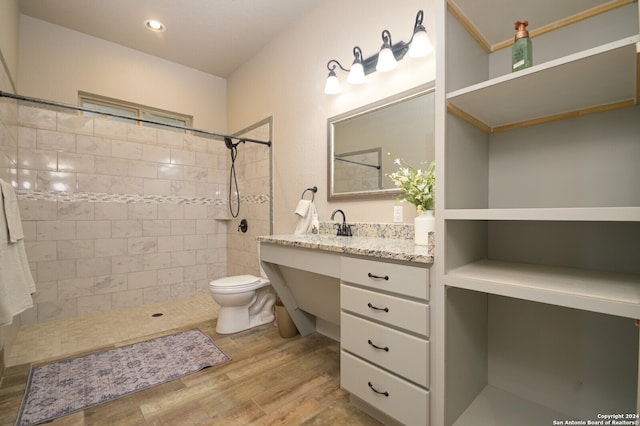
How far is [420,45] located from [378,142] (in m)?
0.62

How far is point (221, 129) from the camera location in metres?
3.80

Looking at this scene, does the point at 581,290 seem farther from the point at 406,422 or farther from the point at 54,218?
the point at 54,218

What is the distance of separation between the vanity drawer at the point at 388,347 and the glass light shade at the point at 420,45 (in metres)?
1.51

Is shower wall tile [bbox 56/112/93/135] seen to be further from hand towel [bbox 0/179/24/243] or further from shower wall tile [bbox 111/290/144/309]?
shower wall tile [bbox 111/290/144/309]

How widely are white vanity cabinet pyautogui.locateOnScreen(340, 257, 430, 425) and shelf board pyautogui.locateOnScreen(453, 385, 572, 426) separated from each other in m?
0.28

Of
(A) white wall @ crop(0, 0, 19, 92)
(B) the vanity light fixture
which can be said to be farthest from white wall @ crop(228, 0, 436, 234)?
(A) white wall @ crop(0, 0, 19, 92)

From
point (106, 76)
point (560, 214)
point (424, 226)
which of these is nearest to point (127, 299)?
point (106, 76)

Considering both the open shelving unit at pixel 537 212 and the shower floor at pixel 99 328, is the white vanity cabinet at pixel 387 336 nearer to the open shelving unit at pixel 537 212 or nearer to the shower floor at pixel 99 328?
the open shelving unit at pixel 537 212

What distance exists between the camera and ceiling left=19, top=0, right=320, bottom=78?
2447mm

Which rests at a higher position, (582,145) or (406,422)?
(582,145)

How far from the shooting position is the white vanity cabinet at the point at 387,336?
3.77ft

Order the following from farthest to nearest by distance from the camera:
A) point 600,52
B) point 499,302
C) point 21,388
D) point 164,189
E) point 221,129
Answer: point 221,129 → point 164,189 → point 21,388 → point 499,302 → point 600,52

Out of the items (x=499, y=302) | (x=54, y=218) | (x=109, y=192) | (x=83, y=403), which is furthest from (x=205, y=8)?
(x=499, y=302)

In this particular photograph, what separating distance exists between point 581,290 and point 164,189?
367cm
